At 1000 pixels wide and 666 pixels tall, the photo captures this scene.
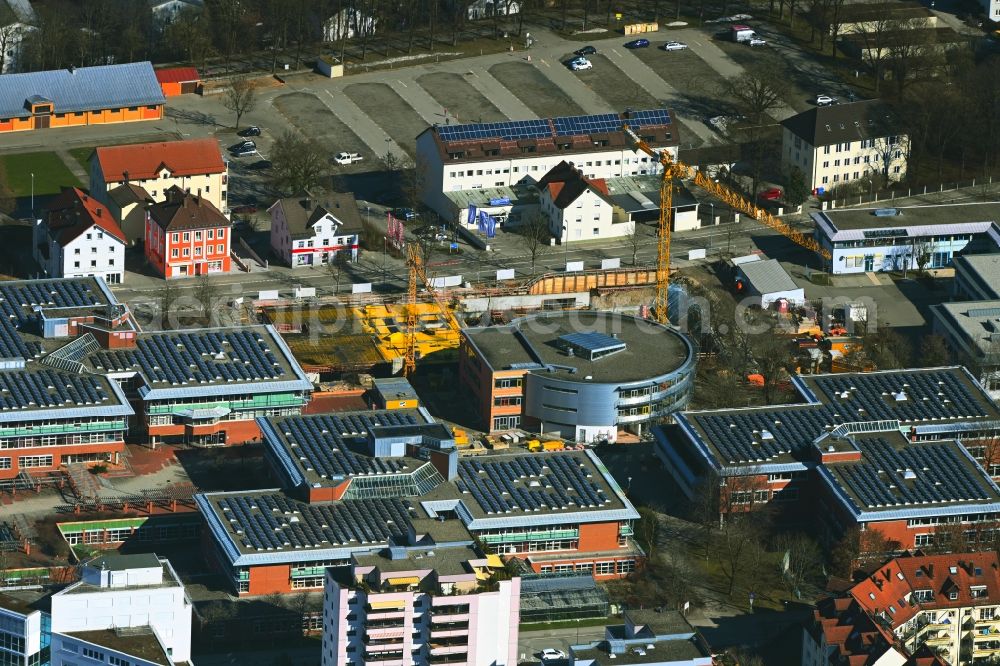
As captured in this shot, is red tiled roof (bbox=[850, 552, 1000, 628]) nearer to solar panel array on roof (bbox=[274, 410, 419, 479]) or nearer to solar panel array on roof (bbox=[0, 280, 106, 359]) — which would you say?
solar panel array on roof (bbox=[274, 410, 419, 479])

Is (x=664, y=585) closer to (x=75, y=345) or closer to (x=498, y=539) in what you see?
(x=498, y=539)

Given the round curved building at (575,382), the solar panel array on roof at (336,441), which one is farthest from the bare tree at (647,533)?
the solar panel array on roof at (336,441)

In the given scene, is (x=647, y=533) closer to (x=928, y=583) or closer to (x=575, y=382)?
(x=575, y=382)

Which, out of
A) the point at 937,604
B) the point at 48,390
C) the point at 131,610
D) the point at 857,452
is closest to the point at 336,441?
the point at 48,390

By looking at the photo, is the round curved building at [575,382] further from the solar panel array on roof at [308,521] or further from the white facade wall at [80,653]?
the white facade wall at [80,653]

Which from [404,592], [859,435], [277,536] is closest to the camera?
[404,592]

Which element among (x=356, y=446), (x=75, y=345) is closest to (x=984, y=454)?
(x=356, y=446)

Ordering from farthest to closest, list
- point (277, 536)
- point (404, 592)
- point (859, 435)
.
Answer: point (859, 435)
point (277, 536)
point (404, 592)
